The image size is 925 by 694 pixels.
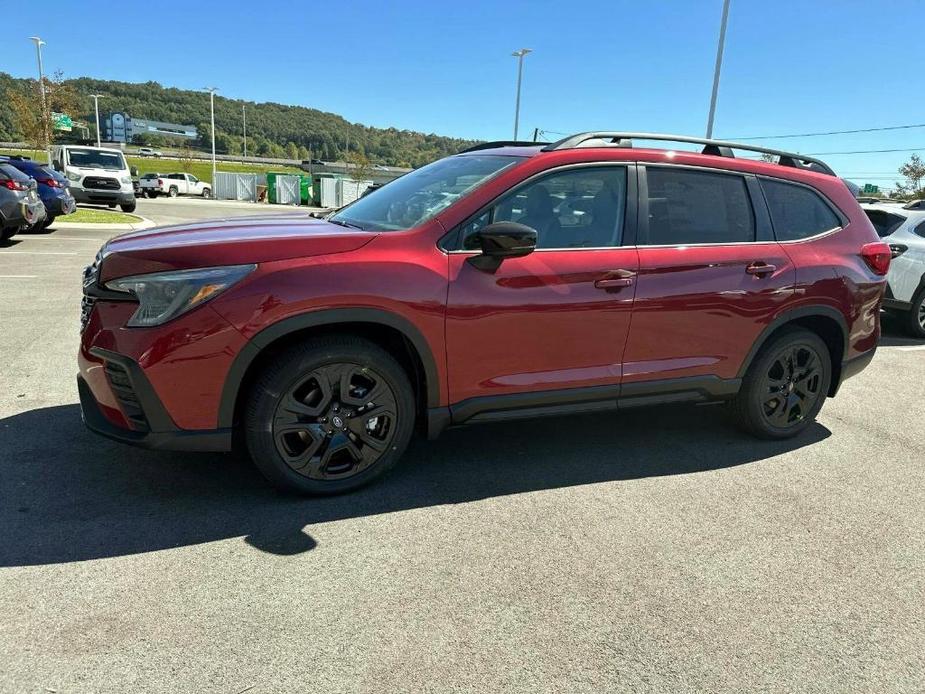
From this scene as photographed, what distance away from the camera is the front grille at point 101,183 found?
20.0m

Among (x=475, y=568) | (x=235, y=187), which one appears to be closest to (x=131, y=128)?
(x=235, y=187)

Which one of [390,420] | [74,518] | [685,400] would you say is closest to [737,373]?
[685,400]

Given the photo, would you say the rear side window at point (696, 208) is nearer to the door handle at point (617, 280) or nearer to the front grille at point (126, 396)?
the door handle at point (617, 280)

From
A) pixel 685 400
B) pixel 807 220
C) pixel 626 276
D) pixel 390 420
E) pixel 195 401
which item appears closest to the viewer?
pixel 195 401

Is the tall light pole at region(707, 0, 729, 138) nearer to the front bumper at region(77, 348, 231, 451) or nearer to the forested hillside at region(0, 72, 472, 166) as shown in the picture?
the front bumper at region(77, 348, 231, 451)

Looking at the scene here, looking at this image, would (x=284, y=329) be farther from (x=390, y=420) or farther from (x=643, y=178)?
(x=643, y=178)

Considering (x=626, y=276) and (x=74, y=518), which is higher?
(x=626, y=276)

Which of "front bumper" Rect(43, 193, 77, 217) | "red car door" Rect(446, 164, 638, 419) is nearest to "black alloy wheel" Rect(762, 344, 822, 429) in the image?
"red car door" Rect(446, 164, 638, 419)

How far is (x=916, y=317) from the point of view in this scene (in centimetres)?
814

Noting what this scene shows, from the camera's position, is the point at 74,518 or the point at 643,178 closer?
the point at 74,518

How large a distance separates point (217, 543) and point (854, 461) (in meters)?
3.77

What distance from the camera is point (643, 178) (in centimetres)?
381

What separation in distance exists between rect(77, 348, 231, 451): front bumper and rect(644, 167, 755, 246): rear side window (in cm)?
256

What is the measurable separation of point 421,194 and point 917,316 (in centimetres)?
724
